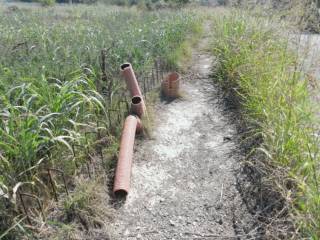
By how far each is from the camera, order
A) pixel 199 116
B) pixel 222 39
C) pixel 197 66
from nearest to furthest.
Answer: pixel 199 116, pixel 222 39, pixel 197 66

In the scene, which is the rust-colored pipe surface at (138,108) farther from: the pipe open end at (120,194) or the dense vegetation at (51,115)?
the pipe open end at (120,194)

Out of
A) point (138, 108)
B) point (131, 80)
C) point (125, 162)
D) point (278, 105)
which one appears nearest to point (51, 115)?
point (125, 162)

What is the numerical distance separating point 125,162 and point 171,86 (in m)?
1.73

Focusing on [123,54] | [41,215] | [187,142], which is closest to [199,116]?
[187,142]

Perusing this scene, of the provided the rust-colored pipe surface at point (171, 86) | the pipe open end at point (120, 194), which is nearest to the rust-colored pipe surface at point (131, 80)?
the rust-colored pipe surface at point (171, 86)

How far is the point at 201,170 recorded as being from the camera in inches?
96.4

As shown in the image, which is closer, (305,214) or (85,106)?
(305,214)

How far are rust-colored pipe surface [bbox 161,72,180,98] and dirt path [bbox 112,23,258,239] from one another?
0.92ft

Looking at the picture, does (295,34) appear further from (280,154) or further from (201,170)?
(201,170)

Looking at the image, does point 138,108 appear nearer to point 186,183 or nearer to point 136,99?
point 136,99

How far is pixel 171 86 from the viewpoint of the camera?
3.71 m

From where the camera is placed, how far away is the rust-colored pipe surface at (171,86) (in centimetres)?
371

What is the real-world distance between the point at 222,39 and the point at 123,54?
1.80 m

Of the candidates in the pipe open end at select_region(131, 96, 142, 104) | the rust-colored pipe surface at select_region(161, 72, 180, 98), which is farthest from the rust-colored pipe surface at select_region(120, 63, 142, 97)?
the rust-colored pipe surface at select_region(161, 72, 180, 98)
